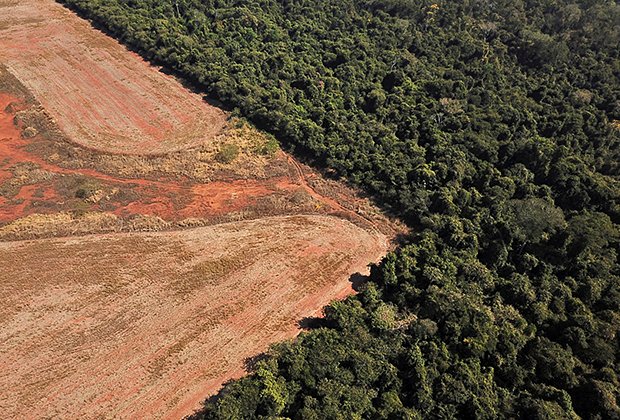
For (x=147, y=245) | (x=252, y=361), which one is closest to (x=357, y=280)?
(x=252, y=361)

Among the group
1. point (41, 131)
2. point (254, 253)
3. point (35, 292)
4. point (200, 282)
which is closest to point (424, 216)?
point (254, 253)

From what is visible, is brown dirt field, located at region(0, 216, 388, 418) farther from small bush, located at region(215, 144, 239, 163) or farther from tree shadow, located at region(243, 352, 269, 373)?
small bush, located at region(215, 144, 239, 163)

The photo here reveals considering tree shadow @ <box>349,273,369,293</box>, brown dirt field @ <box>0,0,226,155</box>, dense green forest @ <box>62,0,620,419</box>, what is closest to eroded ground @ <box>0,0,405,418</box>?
brown dirt field @ <box>0,0,226,155</box>

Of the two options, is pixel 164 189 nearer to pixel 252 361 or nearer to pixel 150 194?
pixel 150 194

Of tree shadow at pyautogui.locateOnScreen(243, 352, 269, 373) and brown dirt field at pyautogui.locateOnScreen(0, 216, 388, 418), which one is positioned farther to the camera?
tree shadow at pyautogui.locateOnScreen(243, 352, 269, 373)

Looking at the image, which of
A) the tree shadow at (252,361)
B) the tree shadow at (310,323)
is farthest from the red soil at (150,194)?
the tree shadow at (252,361)

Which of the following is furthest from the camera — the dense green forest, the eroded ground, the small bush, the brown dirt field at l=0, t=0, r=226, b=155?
the brown dirt field at l=0, t=0, r=226, b=155

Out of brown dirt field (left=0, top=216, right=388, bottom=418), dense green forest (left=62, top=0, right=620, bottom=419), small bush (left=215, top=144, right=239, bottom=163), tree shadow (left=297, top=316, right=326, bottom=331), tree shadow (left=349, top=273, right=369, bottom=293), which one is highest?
dense green forest (left=62, top=0, right=620, bottom=419)
